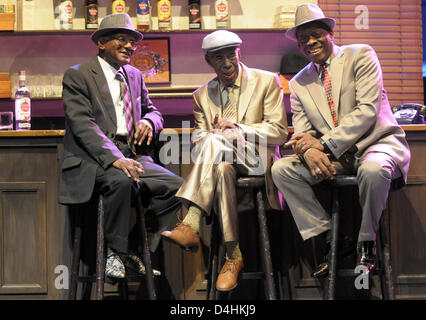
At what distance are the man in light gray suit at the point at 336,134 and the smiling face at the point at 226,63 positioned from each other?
33 centimetres

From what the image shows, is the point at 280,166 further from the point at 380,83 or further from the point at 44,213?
the point at 44,213

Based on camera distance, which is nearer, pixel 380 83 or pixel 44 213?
pixel 380 83

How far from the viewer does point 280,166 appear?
3158 millimetres

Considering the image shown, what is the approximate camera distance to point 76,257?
3225 millimetres

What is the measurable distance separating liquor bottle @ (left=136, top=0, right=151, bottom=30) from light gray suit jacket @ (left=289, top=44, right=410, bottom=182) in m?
1.82

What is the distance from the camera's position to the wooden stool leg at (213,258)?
3.13 meters

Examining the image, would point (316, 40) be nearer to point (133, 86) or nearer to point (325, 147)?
point (325, 147)

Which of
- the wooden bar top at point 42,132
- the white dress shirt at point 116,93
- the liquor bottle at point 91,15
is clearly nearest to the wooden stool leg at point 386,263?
the wooden bar top at point 42,132

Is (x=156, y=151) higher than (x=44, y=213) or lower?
higher

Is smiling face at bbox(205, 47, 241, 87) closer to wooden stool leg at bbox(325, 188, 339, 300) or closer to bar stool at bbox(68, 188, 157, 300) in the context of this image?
bar stool at bbox(68, 188, 157, 300)

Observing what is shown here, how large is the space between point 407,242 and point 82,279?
1.72 metres

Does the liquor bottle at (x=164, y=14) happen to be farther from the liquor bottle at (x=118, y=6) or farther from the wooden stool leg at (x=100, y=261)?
the wooden stool leg at (x=100, y=261)

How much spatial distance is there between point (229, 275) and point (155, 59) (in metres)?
2.54
